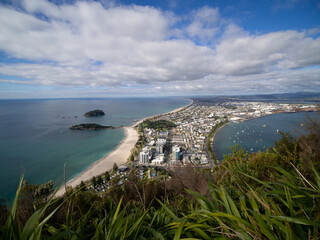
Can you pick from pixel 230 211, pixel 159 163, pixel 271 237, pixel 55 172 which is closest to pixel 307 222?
pixel 271 237

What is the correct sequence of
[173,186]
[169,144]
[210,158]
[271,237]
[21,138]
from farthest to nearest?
1. [21,138]
2. [169,144]
3. [210,158]
4. [173,186]
5. [271,237]

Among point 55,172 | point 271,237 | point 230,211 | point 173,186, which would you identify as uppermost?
point 271,237

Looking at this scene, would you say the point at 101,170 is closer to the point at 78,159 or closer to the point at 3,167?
the point at 78,159

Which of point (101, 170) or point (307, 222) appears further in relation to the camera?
point (101, 170)

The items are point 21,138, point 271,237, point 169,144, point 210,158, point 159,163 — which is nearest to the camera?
point 271,237

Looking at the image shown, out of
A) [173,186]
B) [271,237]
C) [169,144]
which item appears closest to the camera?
[271,237]

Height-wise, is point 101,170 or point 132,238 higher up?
point 132,238

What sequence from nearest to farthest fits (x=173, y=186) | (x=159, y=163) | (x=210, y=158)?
(x=173, y=186) → (x=159, y=163) → (x=210, y=158)

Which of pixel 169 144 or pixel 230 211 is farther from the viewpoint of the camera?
pixel 169 144

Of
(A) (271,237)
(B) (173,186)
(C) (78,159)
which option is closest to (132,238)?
(A) (271,237)

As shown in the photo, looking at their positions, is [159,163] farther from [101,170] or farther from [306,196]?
[306,196]
